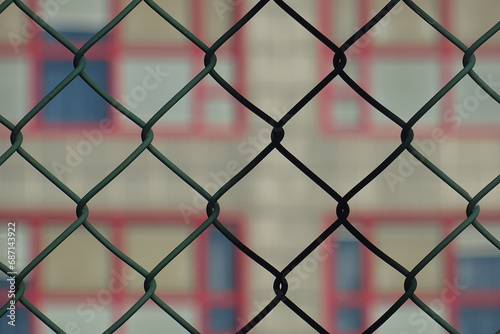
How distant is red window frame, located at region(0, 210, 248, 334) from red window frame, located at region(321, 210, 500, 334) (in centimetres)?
46

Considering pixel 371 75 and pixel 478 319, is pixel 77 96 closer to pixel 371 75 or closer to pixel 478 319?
pixel 371 75

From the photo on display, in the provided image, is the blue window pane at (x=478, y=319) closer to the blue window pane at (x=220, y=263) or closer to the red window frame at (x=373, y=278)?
the red window frame at (x=373, y=278)

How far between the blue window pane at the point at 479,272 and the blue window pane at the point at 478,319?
136 millimetres

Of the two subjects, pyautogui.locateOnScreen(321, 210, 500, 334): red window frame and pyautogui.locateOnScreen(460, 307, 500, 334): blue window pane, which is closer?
pyautogui.locateOnScreen(321, 210, 500, 334): red window frame

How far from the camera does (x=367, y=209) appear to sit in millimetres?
3518

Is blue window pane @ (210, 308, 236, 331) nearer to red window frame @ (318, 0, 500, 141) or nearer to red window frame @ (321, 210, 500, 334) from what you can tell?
red window frame @ (321, 210, 500, 334)

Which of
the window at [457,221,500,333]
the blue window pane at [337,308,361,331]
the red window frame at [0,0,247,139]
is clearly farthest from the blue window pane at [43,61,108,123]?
the window at [457,221,500,333]

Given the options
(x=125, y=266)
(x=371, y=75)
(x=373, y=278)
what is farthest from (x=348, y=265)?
(x=125, y=266)

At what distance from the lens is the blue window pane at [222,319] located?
3570 millimetres

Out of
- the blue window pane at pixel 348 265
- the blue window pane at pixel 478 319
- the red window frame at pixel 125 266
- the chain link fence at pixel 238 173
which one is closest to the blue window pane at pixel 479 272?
the blue window pane at pixel 478 319

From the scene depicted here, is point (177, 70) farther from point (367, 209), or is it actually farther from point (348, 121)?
point (367, 209)

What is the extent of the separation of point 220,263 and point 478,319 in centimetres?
147

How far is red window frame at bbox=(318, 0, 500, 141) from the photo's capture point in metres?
3.54

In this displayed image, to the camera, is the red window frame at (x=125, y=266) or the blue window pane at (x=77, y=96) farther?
the blue window pane at (x=77, y=96)
